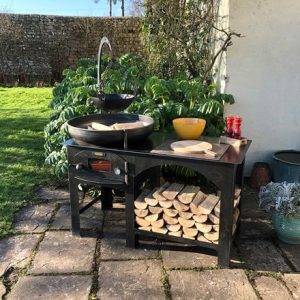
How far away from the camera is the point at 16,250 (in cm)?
238

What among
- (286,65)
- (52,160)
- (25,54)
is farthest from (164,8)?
(25,54)

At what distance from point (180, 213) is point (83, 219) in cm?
88

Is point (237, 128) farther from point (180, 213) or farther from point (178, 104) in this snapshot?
point (178, 104)

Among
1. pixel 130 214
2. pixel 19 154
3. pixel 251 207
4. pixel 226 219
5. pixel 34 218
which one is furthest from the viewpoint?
pixel 19 154

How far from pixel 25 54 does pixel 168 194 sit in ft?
Result: 29.8

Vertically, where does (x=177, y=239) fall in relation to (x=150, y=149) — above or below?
below

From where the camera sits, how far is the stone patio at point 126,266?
199 centimetres

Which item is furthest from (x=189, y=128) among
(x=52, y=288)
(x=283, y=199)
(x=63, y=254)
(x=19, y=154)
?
(x=19, y=154)

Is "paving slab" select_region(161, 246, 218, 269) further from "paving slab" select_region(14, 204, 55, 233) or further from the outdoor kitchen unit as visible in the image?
"paving slab" select_region(14, 204, 55, 233)

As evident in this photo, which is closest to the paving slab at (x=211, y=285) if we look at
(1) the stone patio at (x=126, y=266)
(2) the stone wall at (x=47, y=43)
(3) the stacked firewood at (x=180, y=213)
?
(1) the stone patio at (x=126, y=266)

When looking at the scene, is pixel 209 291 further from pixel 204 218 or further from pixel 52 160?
pixel 52 160

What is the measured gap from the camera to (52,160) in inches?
132

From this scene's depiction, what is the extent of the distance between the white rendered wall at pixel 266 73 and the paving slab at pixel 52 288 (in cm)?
217

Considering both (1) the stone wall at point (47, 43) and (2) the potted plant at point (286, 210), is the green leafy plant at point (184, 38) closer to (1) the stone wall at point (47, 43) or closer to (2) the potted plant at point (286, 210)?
(2) the potted plant at point (286, 210)
